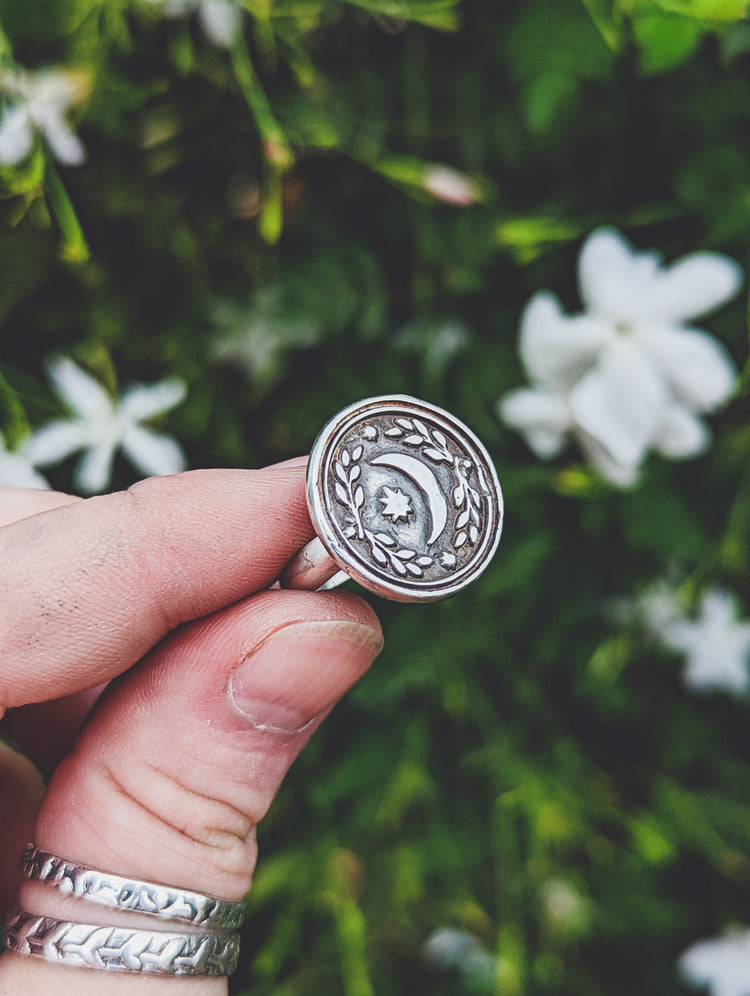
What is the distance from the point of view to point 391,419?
1.50 ft

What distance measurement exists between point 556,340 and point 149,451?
0.31m

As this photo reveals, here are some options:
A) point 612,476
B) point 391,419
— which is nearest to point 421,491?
point 391,419

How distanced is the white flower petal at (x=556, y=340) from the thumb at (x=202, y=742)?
248mm

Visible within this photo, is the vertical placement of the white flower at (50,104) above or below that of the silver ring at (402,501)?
above

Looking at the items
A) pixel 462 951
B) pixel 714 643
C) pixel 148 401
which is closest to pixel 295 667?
pixel 148 401

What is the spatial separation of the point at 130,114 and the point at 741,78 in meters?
0.50

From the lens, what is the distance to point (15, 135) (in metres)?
0.48

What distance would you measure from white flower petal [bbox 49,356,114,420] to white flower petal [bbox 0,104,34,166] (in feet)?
0.50

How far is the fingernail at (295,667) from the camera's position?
→ 44 cm

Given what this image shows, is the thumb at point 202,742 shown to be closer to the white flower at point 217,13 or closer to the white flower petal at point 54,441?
the white flower petal at point 54,441

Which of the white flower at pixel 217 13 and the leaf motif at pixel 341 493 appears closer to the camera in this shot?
the leaf motif at pixel 341 493

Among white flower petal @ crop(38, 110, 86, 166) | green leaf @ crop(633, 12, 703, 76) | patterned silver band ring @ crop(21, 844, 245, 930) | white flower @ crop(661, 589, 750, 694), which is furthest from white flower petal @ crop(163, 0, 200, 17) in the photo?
white flower @ crop(661, 589, 750, 694)

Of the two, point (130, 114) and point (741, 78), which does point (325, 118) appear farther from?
point (741, 78)

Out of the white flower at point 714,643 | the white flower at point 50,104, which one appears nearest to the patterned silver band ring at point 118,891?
the white flower at point 50,104
